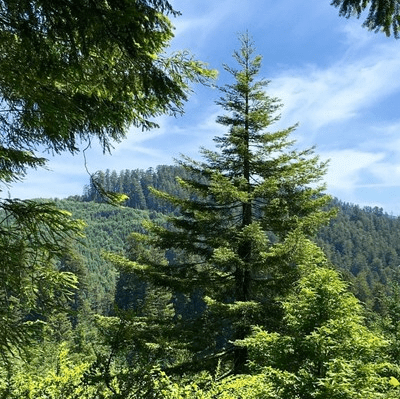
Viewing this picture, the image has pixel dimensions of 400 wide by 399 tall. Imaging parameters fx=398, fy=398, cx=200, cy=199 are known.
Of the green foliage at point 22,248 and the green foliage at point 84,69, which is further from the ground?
the green foliage at point 84,69

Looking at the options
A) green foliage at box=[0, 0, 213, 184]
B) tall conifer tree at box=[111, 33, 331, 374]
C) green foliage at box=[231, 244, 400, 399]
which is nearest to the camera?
green foliage at box=[0, 0, 213, 184]

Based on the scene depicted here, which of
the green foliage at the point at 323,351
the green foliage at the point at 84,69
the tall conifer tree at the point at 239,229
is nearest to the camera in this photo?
the green foliage at the point at 84,69

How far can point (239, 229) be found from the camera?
11039 millimetres

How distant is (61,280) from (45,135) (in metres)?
1.81

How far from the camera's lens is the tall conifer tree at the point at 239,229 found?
10.0m

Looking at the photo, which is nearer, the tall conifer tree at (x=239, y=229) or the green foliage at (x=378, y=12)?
the green foliage at (x=378, y=12)

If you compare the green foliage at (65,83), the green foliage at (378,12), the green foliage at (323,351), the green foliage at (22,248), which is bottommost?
the green foliage at (323,351)

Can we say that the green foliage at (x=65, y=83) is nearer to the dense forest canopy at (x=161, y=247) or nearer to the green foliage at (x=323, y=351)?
the dense forest canopy at (x=161, y=247)

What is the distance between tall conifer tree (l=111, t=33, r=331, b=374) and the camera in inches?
395

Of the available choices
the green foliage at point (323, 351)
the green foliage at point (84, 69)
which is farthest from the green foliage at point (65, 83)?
the green foliage at point (323, 351)

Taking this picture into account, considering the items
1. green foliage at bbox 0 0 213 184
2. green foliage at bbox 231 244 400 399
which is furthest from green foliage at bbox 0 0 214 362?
green foliage at bbox 231 244 400 399

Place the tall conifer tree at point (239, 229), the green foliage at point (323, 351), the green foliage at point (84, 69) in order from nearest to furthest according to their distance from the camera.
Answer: the green foliage at point (84, 69) < the green foliage at point (323, 351) < the tall conifer tree at point (239, 229)

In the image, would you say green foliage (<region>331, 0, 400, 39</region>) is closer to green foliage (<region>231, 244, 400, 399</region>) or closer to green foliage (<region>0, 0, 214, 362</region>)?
green foliage (<region>0, 0, 214, 362</region>)

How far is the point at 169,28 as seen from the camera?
4.22 meters
